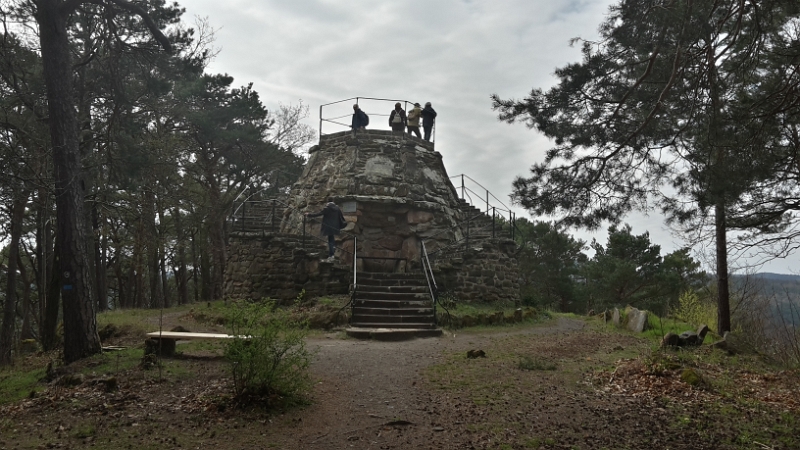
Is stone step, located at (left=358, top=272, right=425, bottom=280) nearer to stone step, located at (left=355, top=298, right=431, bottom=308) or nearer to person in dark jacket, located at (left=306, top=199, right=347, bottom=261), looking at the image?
person in dark jacket, located at (left=306, top=199, right=347, bottom=261)

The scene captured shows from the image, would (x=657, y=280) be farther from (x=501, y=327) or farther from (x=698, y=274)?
(x=501, y=327)

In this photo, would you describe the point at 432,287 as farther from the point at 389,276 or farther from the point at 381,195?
the point at 381,195

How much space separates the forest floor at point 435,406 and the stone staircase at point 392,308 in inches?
90.9

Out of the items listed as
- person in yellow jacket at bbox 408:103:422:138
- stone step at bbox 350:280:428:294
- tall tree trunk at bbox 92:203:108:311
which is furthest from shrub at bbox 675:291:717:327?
tall tree trunk at bbox 92:203:108:311

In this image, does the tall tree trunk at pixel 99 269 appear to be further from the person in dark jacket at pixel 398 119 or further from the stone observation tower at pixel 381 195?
the person in dark jacket at pixel 398 119

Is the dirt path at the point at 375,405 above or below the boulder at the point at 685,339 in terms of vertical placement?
below

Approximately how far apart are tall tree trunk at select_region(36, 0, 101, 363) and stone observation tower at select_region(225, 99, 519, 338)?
17.2 ft

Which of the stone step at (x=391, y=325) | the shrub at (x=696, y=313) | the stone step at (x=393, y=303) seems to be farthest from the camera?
the shrub at (x=696, y=313)

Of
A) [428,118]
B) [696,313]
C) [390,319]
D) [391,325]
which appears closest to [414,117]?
[428,118]

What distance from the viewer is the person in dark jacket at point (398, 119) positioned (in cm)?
1792

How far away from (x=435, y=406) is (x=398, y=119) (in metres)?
13.7

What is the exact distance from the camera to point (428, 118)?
1789 centimetres

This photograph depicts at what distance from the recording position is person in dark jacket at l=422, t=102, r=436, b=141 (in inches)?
699

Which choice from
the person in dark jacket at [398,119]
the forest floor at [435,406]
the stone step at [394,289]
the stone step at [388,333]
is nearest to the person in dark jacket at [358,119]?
the person in dark jacket at [398,119]
